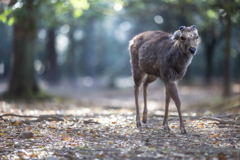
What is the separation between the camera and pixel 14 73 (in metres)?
14.0

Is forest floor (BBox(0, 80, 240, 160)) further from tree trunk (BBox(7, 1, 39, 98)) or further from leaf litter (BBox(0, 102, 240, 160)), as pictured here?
tree trunk (BBox(7, 1, 39, 98))

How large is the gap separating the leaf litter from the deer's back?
1.41 meters

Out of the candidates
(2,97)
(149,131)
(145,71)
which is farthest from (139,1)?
(149,131)

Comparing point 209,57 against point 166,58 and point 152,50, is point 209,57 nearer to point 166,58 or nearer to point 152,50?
point 152,50

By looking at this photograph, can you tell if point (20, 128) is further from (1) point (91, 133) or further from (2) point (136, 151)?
(2) point (136, 151)

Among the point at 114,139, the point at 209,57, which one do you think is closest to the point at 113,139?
the point at 114,139

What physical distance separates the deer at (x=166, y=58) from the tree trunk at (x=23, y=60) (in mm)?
7168

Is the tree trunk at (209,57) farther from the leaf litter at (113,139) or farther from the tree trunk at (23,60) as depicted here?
the leaf litter at (113,139)

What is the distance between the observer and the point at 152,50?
24.6 ft

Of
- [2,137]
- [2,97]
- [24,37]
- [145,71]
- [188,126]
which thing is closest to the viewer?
[2,137]

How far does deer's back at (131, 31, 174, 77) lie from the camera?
722cm

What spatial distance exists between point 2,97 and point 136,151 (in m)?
9.67

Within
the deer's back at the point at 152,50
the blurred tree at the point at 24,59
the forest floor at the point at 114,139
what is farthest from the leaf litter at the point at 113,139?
the blurred tree at the point at 24,59

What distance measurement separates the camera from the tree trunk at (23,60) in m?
13.8
